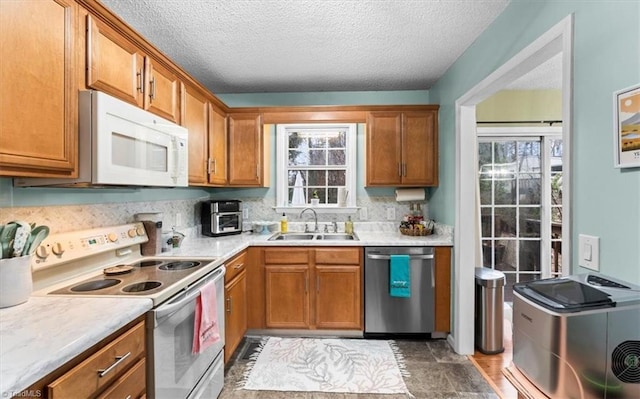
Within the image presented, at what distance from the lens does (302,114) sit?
122 inches

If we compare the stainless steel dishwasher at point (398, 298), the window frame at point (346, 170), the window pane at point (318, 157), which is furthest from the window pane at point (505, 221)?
the window pane at point (318, 157)

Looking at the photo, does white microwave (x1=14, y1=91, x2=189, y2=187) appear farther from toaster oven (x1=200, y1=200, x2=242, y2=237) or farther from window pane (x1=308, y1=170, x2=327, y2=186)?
window pane (x1=308, y1=170, x2=327, y2=186)

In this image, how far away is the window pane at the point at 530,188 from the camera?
3340 millimetres

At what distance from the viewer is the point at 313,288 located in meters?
2.76

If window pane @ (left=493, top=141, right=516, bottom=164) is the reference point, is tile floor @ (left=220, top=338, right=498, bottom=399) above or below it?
below

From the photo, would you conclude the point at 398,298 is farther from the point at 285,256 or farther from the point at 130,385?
the point at 130,385

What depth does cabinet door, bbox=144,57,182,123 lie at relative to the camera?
1.81 m

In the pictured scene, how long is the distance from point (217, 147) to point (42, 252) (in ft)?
5.57

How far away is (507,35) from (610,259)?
4.74ft

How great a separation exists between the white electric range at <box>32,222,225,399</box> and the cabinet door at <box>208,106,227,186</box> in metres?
0.92

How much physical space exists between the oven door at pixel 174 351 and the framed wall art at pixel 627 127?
1917 mm

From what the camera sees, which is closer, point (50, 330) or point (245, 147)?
point (50, 330)

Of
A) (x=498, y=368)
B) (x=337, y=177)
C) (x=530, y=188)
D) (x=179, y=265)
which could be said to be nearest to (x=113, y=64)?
(x=179, y=265)

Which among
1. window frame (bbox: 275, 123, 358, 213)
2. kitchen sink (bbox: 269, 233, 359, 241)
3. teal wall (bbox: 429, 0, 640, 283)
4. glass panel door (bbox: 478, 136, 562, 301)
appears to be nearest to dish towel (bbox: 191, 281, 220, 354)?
kitchen sink (bbox: 269, 233, 359, 241)
